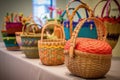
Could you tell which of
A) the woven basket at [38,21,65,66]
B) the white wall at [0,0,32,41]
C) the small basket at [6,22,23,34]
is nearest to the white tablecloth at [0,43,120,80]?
the woven basket at [38,21,65,66]

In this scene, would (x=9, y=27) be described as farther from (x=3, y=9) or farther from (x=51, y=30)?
(x=3, y=9)

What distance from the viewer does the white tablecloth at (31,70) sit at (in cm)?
91

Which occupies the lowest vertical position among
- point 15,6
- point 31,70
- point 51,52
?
point 31,70

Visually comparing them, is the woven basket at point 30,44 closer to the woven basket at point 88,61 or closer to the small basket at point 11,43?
the small basket at point 11,43

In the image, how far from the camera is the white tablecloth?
0.91 m

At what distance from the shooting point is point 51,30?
162 cm

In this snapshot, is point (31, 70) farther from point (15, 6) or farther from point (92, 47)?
point (15, 6)

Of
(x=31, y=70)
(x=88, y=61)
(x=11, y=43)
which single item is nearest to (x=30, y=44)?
(x=31, y=70)

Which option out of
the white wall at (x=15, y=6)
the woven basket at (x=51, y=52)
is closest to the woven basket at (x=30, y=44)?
the woven basket at (x=51, y=52)

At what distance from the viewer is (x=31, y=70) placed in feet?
3.85

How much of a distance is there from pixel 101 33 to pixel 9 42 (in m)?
1.01

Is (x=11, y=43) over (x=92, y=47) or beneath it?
beneath

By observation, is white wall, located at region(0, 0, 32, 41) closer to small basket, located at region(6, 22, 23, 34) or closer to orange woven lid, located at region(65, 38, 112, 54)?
small basket, located at region(6, 22, 23, 34)

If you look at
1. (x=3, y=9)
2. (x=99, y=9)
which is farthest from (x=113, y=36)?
(x=3, y=9)
